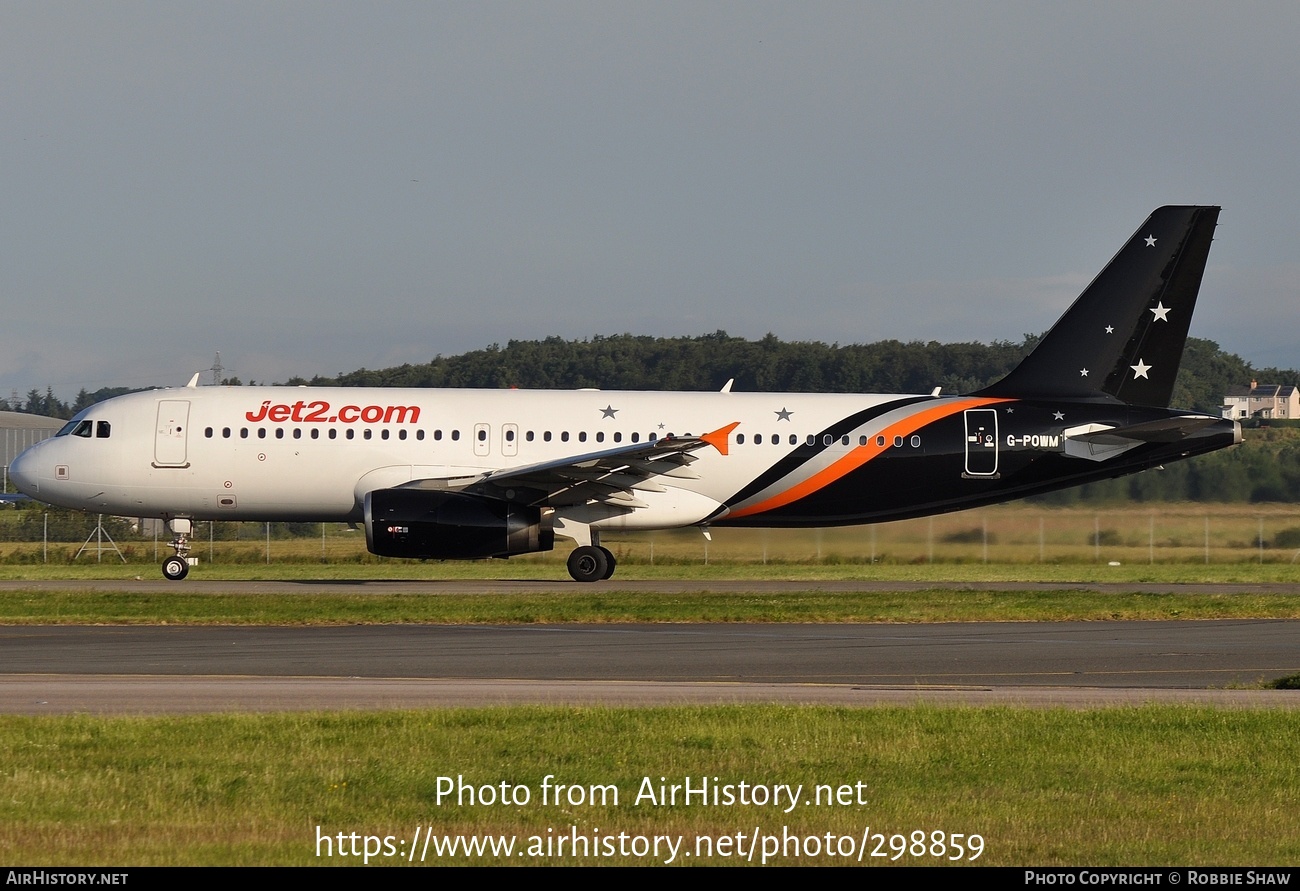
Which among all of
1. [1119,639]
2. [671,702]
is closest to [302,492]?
[1119,639]

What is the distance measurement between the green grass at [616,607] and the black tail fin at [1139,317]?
6148mm

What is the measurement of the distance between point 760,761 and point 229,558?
38715 millimetres

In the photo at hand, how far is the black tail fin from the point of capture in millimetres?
35062

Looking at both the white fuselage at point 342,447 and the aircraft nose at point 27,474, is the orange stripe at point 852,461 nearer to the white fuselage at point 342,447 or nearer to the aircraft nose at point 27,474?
the white fuselage at point 342,447

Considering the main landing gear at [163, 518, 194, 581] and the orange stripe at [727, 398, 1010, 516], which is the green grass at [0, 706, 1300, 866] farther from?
the main landing gear at [163, 518, 194, 581]

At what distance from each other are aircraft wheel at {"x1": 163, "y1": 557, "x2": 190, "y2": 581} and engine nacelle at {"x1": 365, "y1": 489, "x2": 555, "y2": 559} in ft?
16.8

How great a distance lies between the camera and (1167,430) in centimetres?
3419

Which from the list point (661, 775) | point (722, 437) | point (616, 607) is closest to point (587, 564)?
point (722, 437)

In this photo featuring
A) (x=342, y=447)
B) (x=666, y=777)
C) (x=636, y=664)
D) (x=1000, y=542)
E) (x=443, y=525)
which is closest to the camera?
(x=666, y=777)

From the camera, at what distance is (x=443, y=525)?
1270 inches

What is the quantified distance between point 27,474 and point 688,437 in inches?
583

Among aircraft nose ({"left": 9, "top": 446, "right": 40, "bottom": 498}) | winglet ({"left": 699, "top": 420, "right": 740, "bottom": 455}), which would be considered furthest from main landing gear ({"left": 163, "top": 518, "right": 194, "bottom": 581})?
winglet ({"left": 699, "top": 420, "right": 740, "bottom": 455})

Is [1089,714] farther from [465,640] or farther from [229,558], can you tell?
[229,558]

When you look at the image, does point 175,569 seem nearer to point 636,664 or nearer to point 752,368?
point 636,664
